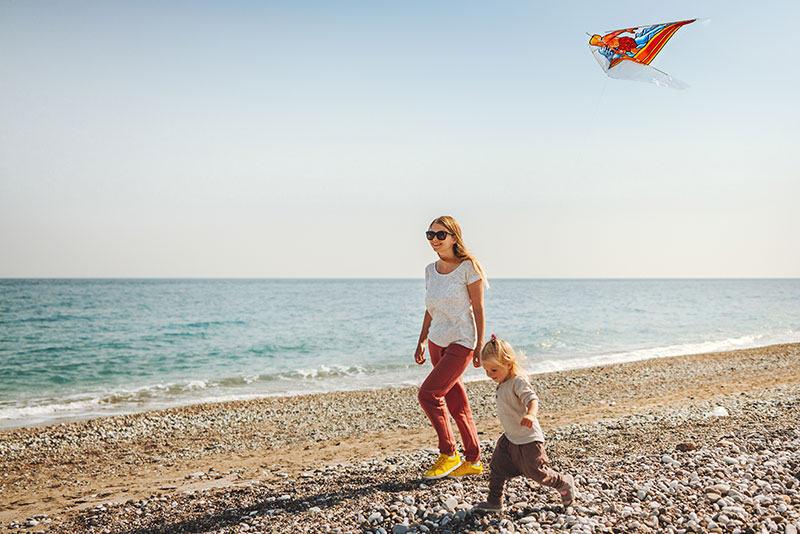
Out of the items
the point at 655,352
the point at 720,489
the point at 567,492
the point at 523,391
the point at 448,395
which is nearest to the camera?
the point at 523,391

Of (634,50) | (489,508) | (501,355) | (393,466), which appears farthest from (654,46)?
(393,466)

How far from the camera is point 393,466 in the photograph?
6695mm

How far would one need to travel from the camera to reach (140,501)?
612 centimetres

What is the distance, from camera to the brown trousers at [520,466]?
13.5 feet

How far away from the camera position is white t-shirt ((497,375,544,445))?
4.12 m

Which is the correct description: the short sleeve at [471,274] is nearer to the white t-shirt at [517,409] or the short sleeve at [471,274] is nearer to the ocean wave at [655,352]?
the white t-shirt at [517,409]

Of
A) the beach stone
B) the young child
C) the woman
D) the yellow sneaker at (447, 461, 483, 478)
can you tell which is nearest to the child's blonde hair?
the young child

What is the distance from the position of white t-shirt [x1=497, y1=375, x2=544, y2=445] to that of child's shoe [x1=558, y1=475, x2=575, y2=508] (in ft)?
1.30

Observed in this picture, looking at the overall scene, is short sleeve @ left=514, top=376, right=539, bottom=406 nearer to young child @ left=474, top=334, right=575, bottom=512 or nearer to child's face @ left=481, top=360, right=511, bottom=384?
young child @ left=474, top=334, right=575, bottom=512

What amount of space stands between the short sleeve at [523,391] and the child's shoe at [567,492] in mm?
743

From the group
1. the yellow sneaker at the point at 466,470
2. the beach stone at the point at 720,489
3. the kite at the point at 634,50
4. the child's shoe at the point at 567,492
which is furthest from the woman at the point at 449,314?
the kite at the point at 634,50

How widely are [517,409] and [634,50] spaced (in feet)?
18.9

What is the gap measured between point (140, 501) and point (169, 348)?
18.5 meters

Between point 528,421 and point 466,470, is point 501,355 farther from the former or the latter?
point 466,470
